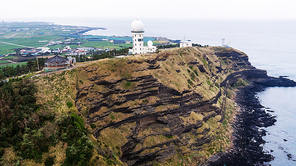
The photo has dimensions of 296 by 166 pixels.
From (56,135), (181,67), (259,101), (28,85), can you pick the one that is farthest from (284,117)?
(28,85)

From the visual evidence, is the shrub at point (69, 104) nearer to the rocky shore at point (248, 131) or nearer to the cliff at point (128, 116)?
the cliff at point (128, 116)

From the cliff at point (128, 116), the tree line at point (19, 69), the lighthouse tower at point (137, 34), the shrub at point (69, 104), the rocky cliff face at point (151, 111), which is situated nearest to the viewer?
the cliff at point (128, 116)

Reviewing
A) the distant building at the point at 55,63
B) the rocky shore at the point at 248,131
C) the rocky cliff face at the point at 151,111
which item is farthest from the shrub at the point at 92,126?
the rocky shore at the point at 248,131

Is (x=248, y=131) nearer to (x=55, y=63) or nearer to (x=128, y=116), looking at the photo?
(x=128, y=116)

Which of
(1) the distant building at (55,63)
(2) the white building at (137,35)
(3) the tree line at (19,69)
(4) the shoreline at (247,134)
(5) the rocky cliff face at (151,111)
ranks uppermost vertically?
(2) the white building at (137,35)

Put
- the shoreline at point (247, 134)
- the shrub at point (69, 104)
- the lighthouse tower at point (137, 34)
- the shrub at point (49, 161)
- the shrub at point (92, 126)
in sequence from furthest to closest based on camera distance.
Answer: the lighthouse tower at point (137, 34), the shoreline at point (247, 134), the shrub at point (92, 126), the shrub at point (69, 104), the shrub at point (49, 161)

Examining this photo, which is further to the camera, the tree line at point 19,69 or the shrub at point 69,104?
the tree line at point 19,69

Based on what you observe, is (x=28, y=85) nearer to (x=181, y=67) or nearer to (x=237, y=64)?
(x=181, y=67)

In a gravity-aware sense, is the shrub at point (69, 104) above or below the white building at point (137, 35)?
below

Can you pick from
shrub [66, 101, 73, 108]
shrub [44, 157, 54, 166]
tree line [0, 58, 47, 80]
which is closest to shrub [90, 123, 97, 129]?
shrub [66, 101, 73, 108]
